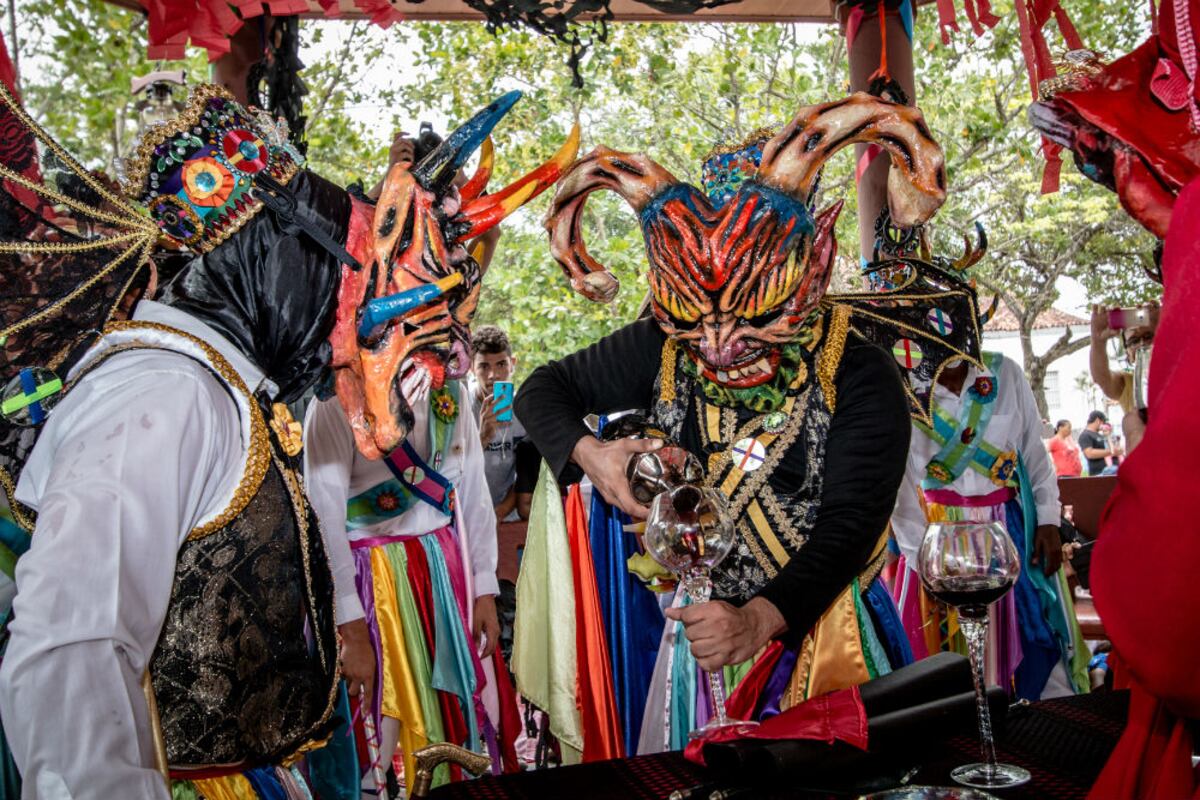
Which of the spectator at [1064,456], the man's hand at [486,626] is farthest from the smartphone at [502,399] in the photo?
the spectator at [1064,456]

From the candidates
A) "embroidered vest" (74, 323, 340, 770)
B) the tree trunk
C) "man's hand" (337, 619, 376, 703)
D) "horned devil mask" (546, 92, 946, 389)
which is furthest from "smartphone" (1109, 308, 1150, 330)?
the tree trunk

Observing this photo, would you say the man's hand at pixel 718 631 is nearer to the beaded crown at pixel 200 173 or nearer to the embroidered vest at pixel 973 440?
the beaded crown at pixel 200 173

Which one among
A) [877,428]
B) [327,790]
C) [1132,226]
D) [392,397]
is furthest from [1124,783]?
[1132,226]

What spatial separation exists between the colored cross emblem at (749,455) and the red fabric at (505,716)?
72.0 inches

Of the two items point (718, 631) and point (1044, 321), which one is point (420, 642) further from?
point (1044, 321)

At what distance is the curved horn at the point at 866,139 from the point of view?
215 cm

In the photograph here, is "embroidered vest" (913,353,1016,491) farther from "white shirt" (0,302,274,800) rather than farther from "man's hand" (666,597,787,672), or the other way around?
"white shirt" (0,302,274,800)

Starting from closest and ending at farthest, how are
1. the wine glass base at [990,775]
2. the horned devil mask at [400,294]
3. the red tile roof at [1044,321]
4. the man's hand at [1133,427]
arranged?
1. the wine glass base at [990,775]
2. the horned devil mask at [400,294]
3. the man's hand at [1133,427]
4. the red tile roof at [1044,321]

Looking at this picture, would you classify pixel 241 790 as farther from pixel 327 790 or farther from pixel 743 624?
pixel 743 624

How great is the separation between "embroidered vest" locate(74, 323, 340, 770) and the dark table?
28cm

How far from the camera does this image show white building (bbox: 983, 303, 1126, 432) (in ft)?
72.9

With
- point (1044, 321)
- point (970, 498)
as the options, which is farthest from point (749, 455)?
point (1044, 321)

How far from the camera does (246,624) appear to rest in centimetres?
158

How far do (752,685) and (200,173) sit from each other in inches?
57.2
